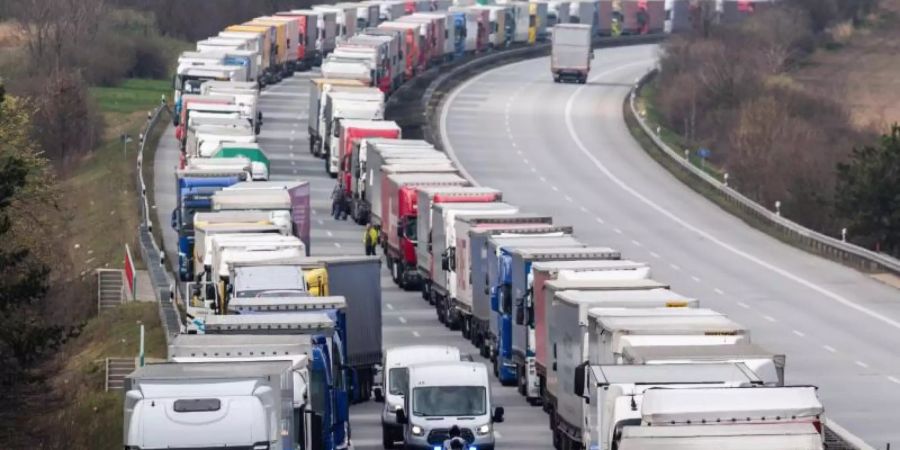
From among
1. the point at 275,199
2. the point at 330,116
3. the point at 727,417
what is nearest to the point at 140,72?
the point at 330,116

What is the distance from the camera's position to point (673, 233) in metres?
68.6

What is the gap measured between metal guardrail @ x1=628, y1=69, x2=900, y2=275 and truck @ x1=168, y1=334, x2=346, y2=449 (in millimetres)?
32077

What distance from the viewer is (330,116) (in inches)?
3137

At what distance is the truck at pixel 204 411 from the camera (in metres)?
22.6

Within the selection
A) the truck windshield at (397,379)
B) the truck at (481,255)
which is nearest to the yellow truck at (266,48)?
the truck at (481,255)

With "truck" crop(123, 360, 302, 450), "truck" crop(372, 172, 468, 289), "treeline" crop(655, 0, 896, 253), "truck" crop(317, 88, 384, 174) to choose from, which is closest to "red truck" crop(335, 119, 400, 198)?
"truck" crop(317, 88, 384, 174)

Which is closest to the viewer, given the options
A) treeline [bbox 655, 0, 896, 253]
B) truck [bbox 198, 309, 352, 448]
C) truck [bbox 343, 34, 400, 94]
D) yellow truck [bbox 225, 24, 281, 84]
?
truck [bbox 198, 309, 352, 448]

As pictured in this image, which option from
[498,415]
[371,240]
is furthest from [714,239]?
[498,415]

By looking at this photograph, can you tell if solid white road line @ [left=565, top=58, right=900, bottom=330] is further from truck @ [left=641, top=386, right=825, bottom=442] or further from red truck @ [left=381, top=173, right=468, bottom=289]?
truck @ [left=641, top=386, right=825, bottom=442]

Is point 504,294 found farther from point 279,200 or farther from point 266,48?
point 266,48

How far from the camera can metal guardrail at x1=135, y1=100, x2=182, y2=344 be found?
1843 inches

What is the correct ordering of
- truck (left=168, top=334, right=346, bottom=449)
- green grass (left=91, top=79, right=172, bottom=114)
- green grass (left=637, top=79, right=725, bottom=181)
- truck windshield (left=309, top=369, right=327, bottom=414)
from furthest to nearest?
green grass (left=91, top=79, right=172, bottom=114) < green grass (left=637, top=79, right=725, bottom=181) < truck windshield (left=309, top=369, right=327, bottom=414) < truck (left=168, top=334, right=346, bottom=449)

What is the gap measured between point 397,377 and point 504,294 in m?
5.46

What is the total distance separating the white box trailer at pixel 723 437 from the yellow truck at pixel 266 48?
284 feet
